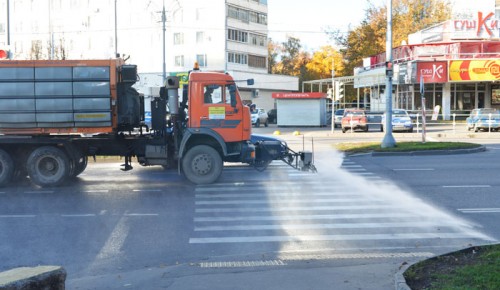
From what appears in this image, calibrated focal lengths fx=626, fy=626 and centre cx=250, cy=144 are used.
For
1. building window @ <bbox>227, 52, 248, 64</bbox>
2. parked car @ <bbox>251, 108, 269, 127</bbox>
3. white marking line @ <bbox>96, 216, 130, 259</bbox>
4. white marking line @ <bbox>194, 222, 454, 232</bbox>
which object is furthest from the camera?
building window @ <bbox>227, 52, 248, 64</bbox>

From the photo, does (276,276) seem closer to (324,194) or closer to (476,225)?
(476,225)

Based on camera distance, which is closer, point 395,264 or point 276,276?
point 276,276

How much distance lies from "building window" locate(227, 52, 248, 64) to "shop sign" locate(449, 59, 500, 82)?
29.0 meters

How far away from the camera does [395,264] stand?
26.1 ft

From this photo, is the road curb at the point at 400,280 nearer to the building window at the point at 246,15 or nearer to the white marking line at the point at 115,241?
the white marking line at the point at 115,241

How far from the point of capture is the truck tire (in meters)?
16.2

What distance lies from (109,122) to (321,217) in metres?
6.63

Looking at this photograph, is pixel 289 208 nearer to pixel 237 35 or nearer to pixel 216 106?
pixel 216 106

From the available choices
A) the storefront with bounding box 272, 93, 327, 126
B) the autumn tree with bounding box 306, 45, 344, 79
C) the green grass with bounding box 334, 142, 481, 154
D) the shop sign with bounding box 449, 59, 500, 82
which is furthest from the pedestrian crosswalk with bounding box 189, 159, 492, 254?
the autumn tree with bounding box 306, 45, 344, 79

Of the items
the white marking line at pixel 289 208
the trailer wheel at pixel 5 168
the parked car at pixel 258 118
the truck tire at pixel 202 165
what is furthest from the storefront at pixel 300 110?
the white marking line at pixel 289 208

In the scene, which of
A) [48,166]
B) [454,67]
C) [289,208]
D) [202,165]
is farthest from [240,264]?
[454,67]

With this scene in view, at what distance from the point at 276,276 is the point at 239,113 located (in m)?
9.24

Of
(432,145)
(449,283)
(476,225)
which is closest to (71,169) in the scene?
(476,225)

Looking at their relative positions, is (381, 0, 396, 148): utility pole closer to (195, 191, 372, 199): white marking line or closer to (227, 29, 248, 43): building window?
(195, 191, 372, 199): white marking line
